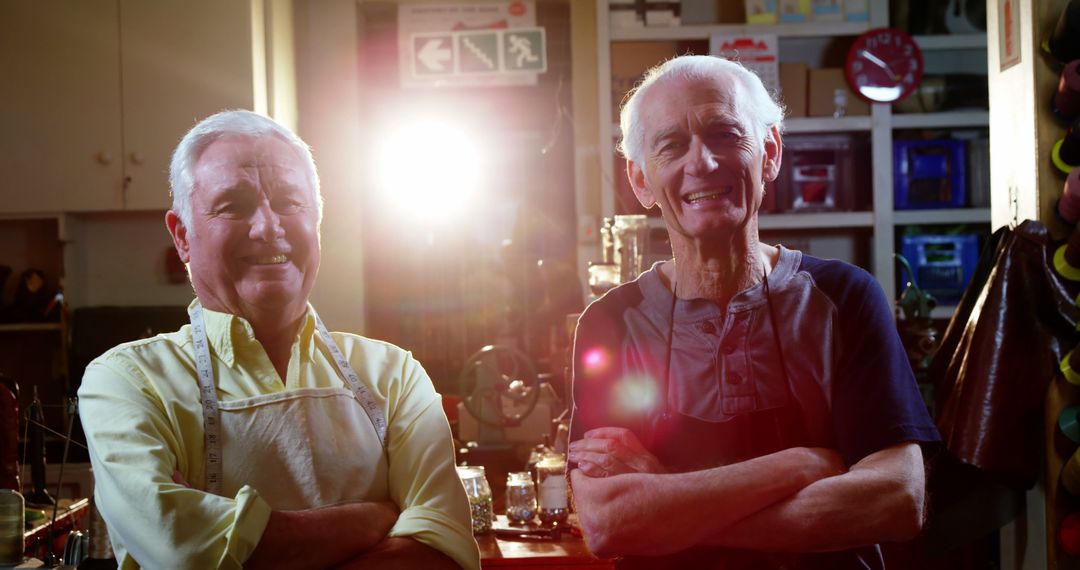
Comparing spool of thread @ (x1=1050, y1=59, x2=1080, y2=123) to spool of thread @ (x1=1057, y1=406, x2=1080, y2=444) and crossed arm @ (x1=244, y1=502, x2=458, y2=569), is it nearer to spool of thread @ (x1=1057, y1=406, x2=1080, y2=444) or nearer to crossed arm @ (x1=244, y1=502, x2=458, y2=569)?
spool of thread @ (x1=1057, y1=406, x2=1080, y2=444)

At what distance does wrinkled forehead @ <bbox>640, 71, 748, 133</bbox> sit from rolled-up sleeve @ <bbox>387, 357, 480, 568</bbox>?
56cm

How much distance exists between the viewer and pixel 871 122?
15.6 feet

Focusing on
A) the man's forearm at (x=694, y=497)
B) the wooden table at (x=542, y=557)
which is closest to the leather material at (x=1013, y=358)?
the wooden table at (x=542, y=557)

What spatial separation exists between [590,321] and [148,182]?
148 inches

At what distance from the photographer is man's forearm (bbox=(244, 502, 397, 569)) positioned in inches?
53.7

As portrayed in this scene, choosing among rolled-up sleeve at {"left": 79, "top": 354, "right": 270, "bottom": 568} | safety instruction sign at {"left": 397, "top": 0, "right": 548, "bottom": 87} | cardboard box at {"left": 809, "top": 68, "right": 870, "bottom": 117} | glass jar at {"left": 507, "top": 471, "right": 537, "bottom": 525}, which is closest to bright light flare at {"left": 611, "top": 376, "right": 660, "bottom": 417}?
rolled-up sleeve at {"left": 79, "top": 354, "right": 270, "bottom": 568}

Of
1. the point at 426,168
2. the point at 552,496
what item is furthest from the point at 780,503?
the point at 426,168

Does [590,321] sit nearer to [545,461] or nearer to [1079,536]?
[545,461]

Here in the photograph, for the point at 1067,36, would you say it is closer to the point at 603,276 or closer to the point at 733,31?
the point at 603,276

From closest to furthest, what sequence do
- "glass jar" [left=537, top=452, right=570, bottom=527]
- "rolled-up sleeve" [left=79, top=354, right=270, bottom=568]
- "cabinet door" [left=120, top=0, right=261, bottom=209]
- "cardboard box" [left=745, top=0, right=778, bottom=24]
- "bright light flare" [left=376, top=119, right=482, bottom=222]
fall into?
1. "rolled-up sleeve" [left=79, top=354, right=270, bottom=568]
2. "glass jar" [left=537, top=452, right=570, bottom=527]
3. "cabinet door" [left=120, top=0, right=261, bottom=209]
4. "cardboard box" [left=745, top=0, right=778, bottom=24]
5. "bright light flare" [left=376, top=119, right=482, bottom=222]

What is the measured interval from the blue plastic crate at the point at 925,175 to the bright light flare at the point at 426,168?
7.70 feet

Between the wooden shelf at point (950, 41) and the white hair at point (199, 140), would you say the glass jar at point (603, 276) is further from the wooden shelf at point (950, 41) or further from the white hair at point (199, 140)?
the wooden shelf at point (950, 41)

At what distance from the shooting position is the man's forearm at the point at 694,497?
1.35 m

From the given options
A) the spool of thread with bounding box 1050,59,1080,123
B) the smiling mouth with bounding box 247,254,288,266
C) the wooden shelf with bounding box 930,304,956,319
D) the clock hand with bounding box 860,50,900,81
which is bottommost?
the wooden shelf with bounding box 930,304,956,319
